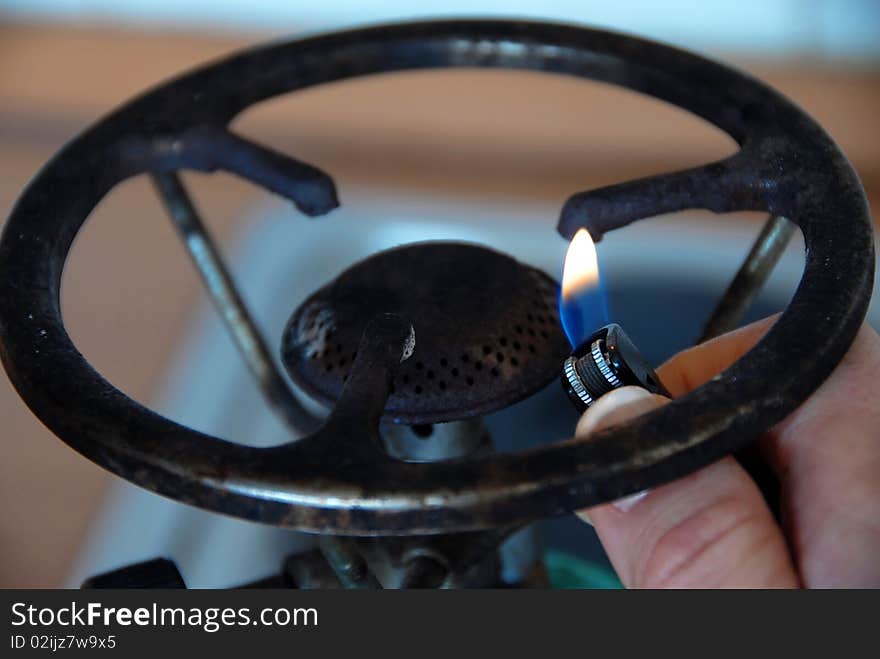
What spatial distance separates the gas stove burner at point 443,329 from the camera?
0.93 feet

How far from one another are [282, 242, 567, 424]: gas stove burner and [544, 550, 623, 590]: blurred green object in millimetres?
207

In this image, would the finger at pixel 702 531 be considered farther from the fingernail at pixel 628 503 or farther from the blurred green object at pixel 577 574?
the blurred green object at pixel 577 574

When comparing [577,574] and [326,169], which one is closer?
[577,574]

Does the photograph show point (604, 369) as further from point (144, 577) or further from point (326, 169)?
point (326, 169)

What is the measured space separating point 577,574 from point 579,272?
247 millimetres

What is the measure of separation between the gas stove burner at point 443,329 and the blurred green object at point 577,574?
207 millimetres

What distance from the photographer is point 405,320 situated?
26 centimetres

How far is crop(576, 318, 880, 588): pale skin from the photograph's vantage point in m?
0.25

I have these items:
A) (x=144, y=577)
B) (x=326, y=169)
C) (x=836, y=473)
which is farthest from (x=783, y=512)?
(x=326, y=169)

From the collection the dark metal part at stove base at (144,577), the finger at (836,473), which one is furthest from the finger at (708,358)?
the dark metal part at stove base at (144,577)

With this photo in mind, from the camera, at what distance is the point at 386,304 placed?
31 cm

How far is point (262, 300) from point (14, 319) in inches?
12.1

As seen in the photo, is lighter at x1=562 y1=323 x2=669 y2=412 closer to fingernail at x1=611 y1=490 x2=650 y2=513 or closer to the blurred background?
fingernail at x1=611 y1=490 x2=650 y2=513

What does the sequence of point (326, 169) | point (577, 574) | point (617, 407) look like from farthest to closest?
point (326, 169) < point (577, 574) < point (617, 407)
